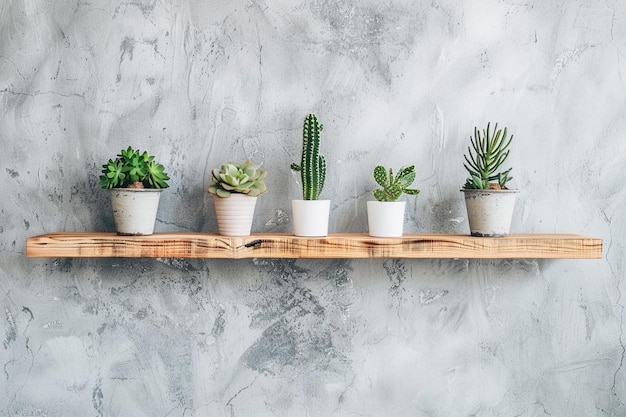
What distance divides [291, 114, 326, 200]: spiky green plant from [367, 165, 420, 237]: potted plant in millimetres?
123

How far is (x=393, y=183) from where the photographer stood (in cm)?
140

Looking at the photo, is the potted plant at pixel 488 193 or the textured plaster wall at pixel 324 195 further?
the textured plaster wall at pixel 324 195

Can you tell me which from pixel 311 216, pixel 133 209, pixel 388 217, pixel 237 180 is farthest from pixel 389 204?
pixel 133 209

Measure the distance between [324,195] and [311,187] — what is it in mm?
121

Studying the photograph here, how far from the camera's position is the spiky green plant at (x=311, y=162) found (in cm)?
137

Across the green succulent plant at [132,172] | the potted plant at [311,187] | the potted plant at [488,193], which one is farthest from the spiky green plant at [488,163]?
the green succulent plant at [132,172]

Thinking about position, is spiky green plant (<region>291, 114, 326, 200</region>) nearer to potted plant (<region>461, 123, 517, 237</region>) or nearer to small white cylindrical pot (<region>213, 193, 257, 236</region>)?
small white cylindrical pot (<region>213, 193, 257, 236</region>)

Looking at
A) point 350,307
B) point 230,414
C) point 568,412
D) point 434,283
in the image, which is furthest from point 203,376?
point 568,412

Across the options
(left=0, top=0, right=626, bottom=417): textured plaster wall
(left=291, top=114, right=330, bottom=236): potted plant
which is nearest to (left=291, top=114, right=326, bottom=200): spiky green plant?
(left=291, top=114, right=330, bottom=236): potted plant

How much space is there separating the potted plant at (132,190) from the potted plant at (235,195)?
13cm

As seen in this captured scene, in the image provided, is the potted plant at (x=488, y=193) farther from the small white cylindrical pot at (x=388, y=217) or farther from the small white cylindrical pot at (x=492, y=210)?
the small white cylindrical pot at (x=388, y=217)

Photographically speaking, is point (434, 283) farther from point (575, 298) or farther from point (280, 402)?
point (280, 402)

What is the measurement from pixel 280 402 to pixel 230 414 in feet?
0.40

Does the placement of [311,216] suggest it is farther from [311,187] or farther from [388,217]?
[388,217]
